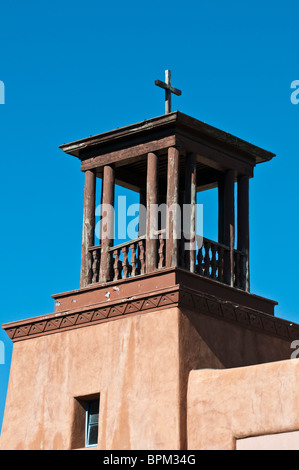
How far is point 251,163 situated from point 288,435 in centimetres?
551

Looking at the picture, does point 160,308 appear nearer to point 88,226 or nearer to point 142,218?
point 88,226

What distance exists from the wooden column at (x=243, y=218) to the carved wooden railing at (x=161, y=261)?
177 millimetres

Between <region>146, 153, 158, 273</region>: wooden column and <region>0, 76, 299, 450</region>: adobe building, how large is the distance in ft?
0.05

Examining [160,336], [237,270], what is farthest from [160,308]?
[237,270]

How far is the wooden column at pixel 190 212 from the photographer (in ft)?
51.9

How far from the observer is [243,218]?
17156mm

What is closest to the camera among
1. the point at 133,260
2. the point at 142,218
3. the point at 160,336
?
the point at 160,336

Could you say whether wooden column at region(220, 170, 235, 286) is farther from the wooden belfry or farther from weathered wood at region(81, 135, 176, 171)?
weathered wood at region(81, 135, 176, 171)

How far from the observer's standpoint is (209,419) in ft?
46.1

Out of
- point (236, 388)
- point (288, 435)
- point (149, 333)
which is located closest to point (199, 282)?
point (149, 333)

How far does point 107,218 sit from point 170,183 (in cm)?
132

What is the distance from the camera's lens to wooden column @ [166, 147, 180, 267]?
51.1 feet

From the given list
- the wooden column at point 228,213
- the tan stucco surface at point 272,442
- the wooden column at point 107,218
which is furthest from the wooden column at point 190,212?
the tan stucco surface at point 272,442

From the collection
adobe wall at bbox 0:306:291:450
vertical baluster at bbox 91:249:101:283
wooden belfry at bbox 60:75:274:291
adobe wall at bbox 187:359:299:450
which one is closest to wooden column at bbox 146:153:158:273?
wooden belfry at bbox 60:75:274:291
